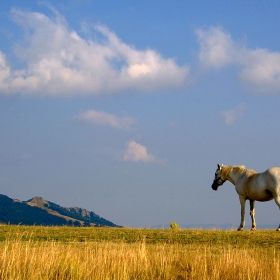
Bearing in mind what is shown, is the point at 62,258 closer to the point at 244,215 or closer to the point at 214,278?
the point at 214,278

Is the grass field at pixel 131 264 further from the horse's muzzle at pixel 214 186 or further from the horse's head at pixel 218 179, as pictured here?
the horse's muzzle at pixel 214 186

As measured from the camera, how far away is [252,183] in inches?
918

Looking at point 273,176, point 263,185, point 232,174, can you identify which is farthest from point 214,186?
point 273,176

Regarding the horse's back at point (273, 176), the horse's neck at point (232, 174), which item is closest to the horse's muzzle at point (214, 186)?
the horse's neck at point (232, 174)

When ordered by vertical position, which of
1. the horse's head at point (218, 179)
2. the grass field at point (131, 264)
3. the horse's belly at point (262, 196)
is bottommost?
the grass field at point (131, 264)

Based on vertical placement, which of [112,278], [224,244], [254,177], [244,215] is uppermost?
[254,177]

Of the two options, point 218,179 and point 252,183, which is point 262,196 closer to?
point 252,183

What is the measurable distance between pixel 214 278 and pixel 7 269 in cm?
506

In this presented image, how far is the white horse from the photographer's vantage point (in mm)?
22438

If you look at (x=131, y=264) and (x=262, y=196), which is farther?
(x=262, y=196)

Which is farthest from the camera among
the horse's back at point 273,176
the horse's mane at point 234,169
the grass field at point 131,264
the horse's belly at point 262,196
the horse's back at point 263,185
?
the horse's mane at point 234,169

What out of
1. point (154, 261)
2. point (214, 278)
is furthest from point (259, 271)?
point (154, 261)

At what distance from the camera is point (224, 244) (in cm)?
1752

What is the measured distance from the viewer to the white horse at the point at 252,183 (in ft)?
73.6
